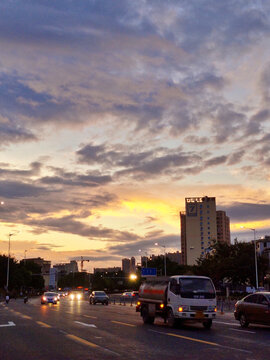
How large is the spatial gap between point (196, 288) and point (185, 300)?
0.93m

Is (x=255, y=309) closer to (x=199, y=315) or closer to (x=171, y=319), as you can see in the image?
(x=199, y=315)

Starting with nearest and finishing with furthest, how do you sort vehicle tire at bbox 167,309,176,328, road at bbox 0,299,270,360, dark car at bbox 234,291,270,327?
road at bbox 0,299,270,360
dark car at bbox 234,291,270,327
vehicle tire at bbox 167,309,176,328

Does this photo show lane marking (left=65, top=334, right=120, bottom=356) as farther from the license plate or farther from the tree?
the tree

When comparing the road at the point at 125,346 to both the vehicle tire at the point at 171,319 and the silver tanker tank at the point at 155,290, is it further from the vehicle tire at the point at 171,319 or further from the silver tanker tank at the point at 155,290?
the silver tanker tank at the point at 155,290

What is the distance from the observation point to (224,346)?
14438 mm

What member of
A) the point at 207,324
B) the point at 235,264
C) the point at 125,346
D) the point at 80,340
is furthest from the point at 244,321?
the point at 235,264

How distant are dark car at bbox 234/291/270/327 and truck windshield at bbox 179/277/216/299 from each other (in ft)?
6.18

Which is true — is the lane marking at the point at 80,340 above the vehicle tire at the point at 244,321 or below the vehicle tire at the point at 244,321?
above

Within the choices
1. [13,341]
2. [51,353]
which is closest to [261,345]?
[51,353]

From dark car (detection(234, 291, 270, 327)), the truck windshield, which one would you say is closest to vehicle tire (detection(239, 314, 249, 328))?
dark car (detection(234, 291, 270, 327))

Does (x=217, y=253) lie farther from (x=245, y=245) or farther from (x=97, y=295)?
(x=97, y=295)

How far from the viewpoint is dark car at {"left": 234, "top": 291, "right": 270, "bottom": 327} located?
2164 centimetres

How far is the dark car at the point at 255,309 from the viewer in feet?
71.0

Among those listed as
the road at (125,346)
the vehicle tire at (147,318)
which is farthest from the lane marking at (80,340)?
the vehicle tire at (147,318)
